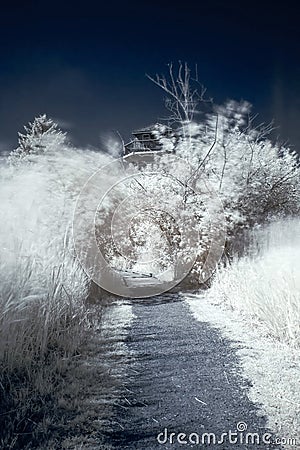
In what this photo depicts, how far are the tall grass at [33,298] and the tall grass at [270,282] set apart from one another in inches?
40.3

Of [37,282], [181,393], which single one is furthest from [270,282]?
[37,282]

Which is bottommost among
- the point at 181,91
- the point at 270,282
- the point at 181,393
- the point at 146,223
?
the point at 181,393

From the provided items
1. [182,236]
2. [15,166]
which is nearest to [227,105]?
[182,236]

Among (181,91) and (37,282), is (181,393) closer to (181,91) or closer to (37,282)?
(37,282)

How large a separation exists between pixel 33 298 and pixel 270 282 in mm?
1470

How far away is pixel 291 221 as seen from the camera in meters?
3.66

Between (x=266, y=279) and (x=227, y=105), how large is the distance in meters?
1.55

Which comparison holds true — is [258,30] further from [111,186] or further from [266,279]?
[111,186]

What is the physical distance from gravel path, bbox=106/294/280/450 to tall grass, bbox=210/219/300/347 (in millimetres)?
310

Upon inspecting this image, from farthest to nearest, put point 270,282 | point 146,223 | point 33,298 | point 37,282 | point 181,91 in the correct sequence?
point 146,223
point 181,91
point 270,282
point 37,282
point 33,298

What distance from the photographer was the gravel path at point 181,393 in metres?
1.01

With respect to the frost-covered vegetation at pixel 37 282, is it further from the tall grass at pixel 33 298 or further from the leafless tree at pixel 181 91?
the leafless tree at pixel 181 91

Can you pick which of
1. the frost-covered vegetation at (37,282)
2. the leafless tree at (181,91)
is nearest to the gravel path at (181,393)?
the frost-covered vegetation at (37,282)

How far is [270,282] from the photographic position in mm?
2297
